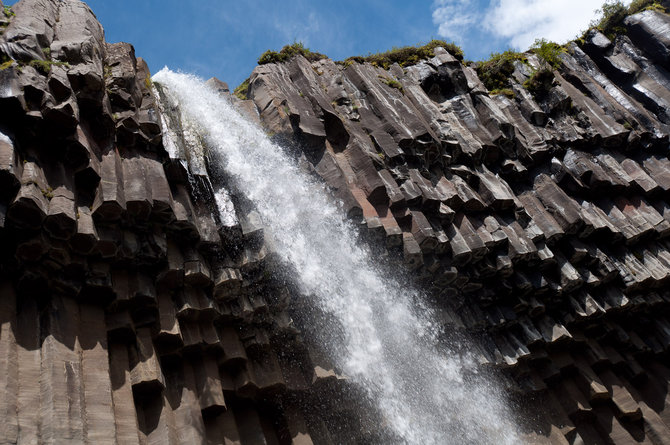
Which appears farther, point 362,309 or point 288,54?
point 288,54

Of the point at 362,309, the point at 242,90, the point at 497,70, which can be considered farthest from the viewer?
the point at 497,70

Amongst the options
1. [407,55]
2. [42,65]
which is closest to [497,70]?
[407,55]

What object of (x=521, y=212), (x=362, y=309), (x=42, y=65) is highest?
(x=42, y=65)

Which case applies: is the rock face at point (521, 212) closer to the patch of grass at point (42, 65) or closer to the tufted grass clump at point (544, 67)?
the tufted grass clump at point (544, 67)

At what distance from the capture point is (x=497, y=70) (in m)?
17.1

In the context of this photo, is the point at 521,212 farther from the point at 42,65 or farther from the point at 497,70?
the point at 42,65

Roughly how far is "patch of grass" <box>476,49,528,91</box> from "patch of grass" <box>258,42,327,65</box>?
5707 millimetres

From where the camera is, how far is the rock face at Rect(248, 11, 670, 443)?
37.9 ft

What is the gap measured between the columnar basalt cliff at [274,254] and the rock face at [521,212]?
0.20 feet

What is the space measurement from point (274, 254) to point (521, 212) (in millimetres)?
6961

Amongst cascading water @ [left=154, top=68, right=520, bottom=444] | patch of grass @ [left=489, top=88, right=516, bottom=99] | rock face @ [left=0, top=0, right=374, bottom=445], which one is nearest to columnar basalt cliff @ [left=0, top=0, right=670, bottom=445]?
rock face @ [left=0, top=0, right=374, bottom=445]

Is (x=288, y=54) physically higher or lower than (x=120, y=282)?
higher

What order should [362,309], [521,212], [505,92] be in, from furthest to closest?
[505,92] < [521,212] < [362,309]

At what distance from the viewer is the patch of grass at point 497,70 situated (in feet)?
55.4
